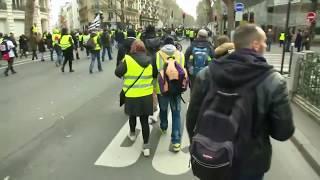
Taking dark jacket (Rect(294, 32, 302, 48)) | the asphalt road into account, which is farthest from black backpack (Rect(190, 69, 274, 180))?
dark jacket (Rect(294, 32, 302, 48))

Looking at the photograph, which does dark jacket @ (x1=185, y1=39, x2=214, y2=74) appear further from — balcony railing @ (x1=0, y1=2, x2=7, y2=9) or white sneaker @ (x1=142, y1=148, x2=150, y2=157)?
balcony railing @ (x1=0, y1=2, x2=7, y2=9)

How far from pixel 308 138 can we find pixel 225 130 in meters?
4.12

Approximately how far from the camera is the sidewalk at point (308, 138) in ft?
16.7

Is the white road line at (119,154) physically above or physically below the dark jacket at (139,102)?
below

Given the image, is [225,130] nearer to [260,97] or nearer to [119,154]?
[260,97]

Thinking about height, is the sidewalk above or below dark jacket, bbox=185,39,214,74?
below

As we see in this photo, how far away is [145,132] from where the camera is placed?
534 cm

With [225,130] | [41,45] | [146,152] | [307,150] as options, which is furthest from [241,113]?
[41,45]

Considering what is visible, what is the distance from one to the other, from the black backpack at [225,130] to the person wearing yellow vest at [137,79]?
259 centimetres

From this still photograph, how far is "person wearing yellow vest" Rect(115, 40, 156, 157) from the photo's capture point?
5.03 metres

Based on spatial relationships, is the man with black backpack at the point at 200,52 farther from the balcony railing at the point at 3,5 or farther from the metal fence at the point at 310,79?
the balcony railing at the point at 3,5

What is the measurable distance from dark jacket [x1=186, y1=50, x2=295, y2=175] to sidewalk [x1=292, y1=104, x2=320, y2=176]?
8.69 feet

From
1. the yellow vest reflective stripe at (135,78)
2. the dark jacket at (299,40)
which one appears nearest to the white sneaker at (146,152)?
the yellow vest reflective stripe at (135,78)

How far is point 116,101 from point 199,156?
692 cm
